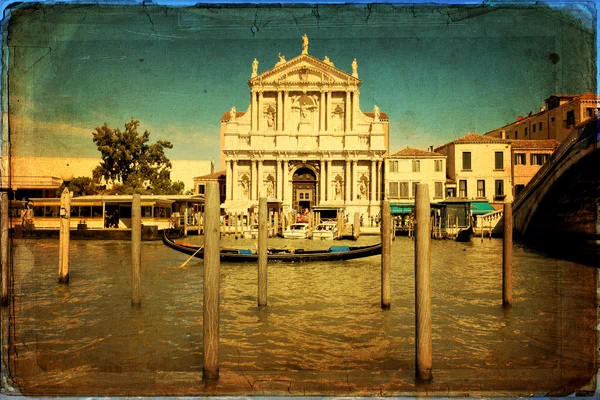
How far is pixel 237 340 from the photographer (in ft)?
19.1

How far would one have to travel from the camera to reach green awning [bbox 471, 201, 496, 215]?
82.6 ft

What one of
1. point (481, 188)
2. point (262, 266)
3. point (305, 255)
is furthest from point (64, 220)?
point (481, 188)

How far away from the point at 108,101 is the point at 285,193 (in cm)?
2542

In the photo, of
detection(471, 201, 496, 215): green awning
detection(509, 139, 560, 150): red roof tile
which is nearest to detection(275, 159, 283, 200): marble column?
detection(471, 201, 496, 215): green awning

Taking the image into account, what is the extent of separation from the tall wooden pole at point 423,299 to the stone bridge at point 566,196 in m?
7.21

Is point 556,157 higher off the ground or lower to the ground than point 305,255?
higher

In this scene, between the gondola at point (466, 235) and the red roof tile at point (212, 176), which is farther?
the red roof tile at point (212, 176)

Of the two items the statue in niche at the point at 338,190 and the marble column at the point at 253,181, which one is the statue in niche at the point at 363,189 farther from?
the marble column at the point at 253,181

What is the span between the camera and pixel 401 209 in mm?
26375

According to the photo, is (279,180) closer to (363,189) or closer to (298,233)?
(363,189)

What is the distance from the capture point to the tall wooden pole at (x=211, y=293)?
13.3 feet

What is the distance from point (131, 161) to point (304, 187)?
11.5m

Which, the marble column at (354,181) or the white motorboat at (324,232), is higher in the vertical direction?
the marble column at (354,181)

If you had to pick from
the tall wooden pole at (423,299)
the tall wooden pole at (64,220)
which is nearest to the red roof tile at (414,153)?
the tall wooden pole at (64,220)
